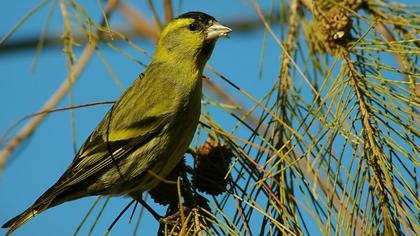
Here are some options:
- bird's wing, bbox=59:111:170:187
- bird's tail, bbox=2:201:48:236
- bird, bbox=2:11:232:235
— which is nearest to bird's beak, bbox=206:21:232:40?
bird, bbox=2:11:232:235

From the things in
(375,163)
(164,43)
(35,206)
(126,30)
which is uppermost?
(126,30)

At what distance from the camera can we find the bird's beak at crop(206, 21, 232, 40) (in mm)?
3393

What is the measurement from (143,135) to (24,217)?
0.74m

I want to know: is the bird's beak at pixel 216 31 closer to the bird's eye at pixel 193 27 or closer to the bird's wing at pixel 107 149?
the bird's eye at pixel 193 27

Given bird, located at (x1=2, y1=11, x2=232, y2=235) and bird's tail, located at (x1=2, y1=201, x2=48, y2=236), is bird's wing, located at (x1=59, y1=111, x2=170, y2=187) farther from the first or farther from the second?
bird's tail, located at (x1=2, y1=201, x2=48, y2=236)

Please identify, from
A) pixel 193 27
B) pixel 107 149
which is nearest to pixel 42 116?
pixel 107 149

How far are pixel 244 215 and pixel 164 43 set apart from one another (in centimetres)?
154

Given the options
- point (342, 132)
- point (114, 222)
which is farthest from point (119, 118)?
point (342, 132)

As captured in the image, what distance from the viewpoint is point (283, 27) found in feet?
10.2

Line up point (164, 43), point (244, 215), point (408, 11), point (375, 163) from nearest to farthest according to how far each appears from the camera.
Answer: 1. point (375, 163)
2. point (244, 215)
3. point (408, 11)
4. point (164, 43)

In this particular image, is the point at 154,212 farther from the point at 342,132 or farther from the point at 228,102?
the point at 342,132

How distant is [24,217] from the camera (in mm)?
3119

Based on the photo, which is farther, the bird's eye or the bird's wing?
the bird's eye

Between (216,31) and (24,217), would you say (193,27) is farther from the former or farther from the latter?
(24,217)
